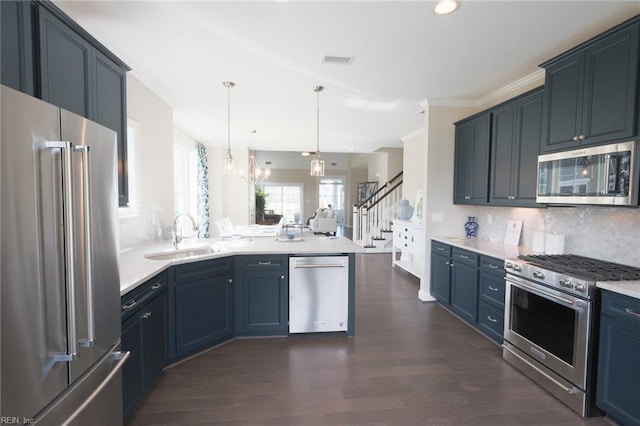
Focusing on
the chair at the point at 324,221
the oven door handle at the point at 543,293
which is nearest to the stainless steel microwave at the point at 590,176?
the oven door handle at the point at 543,293

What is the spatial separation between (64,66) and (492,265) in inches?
148

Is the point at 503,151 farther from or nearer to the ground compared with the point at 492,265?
farther from the ground

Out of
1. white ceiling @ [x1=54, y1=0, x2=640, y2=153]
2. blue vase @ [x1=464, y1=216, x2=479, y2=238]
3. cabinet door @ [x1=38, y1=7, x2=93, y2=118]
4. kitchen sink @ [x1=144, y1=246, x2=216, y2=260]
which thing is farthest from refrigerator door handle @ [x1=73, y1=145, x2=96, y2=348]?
blue vase @ [x1=464, y1=216, x2=479, y2=238]

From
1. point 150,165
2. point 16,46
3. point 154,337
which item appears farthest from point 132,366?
point 150,165

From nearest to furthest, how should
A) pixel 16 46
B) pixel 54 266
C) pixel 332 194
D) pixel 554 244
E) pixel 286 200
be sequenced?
pixel 54 266
pixel 16 46
pixel 554 244
pixel 286 200
pixel 332 194

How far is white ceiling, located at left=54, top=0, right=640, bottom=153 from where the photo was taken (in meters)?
2.26

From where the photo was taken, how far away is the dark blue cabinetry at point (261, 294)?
10.4 ft

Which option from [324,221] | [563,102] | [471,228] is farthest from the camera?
[324,221]

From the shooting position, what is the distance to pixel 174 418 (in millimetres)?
2049

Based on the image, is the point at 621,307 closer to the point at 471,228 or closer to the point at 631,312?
the point at 631,312

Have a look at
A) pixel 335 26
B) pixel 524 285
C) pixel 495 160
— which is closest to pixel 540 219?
pixel 495 160

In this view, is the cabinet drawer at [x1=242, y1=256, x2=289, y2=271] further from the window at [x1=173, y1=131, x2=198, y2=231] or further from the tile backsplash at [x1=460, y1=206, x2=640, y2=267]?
the window at [x1=173, y1=131, x2=198, y2=231]

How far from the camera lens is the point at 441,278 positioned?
410cm
